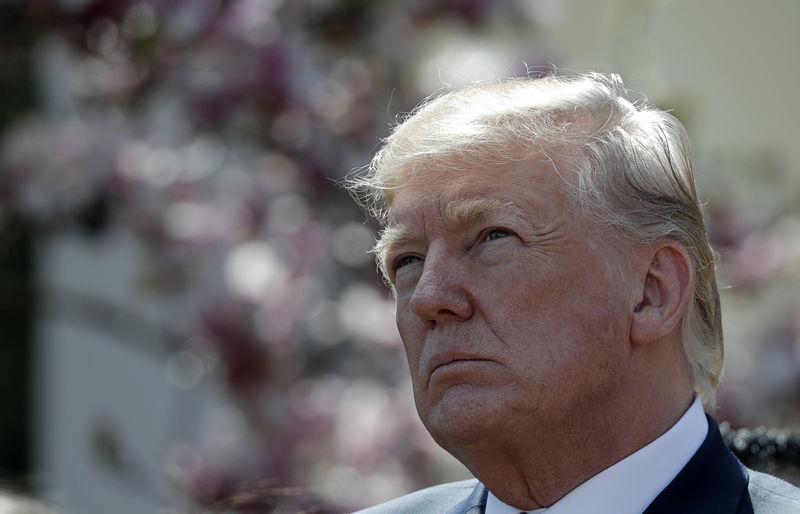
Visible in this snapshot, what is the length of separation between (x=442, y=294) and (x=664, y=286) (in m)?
0.33

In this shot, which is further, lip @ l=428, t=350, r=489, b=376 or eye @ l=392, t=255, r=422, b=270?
eye @ l=392, t=255, r=422, b=270

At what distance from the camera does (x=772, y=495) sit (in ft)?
5.65

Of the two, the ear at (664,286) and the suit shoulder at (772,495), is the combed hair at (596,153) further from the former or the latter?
the suit shoulder at (772,495)

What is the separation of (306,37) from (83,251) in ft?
7.62

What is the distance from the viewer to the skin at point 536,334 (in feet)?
5.51

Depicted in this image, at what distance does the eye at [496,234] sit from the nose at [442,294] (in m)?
0.06

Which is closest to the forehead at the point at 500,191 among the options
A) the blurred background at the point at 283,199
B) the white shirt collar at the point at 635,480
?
the white shirt collar at the point at 635,480

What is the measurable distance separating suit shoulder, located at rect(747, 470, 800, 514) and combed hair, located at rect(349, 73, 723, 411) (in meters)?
0.19

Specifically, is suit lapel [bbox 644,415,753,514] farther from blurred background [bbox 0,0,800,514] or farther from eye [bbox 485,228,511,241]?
blurred background [bbox 0,0,800,514]

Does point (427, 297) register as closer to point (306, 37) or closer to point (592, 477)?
point (592, 477)

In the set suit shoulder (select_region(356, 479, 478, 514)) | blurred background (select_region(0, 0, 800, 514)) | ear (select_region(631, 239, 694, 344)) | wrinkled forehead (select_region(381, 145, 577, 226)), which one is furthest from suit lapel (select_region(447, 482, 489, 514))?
blurred background (select_region(0, 0, 800, 514))

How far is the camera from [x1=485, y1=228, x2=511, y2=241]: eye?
1735mm

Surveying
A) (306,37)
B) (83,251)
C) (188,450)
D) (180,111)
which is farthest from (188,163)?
(83,251)

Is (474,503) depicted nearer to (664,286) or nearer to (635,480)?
(635,480)
